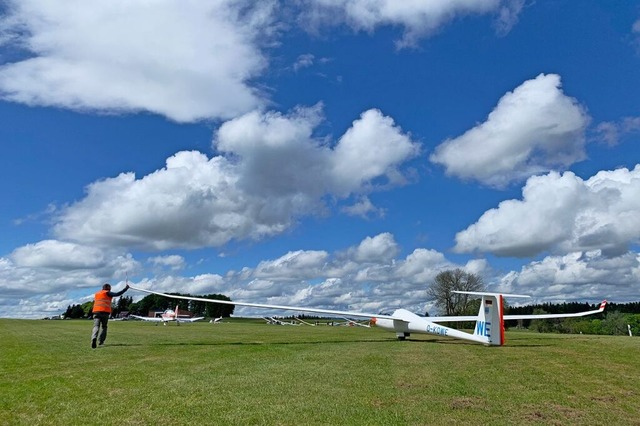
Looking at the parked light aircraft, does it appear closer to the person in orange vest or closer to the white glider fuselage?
the white glider fuselage

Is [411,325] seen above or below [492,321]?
below

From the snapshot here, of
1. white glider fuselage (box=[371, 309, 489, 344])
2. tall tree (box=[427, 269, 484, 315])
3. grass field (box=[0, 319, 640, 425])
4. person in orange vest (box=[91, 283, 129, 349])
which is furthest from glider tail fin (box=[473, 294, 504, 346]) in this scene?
tall tree (box=[427, 269, 484, 315])

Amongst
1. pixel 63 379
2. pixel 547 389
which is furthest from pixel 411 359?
pixel 63 379

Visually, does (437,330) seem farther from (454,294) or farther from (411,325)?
(454,294)

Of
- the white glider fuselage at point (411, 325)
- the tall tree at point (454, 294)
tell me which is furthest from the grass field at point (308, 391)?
the tall tree at point (454, 294)

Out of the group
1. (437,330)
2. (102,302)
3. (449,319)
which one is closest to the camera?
(102,302)

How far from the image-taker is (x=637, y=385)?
9164 millimetres

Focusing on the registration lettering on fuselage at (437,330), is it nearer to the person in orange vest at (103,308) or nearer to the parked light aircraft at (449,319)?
the parked light aircraft at (449,319)

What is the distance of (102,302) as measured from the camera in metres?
16.4

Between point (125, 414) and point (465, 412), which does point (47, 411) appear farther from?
point (465, 412)

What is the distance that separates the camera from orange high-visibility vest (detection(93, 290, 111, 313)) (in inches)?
636

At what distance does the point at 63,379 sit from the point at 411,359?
8845 mm

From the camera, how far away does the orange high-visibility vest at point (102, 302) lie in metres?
16.2

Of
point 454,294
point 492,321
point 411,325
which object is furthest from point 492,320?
point 454,294
